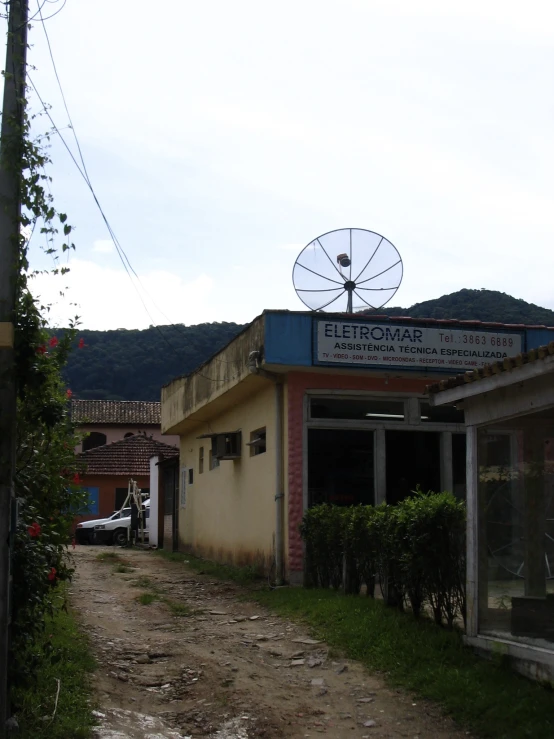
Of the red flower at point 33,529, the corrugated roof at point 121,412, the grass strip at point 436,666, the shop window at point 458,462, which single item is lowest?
the grass strip at point 436,666

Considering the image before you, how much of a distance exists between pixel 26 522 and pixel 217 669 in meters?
2.86

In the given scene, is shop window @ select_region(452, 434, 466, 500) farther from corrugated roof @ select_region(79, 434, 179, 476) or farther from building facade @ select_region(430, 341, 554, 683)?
corrugated roof @ select_region(79, 434, 179, 476)

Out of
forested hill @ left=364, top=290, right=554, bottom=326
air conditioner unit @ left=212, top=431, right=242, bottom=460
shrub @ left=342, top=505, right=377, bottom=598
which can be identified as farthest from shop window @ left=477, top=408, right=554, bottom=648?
forested hill @ left=364, top=290, right=554, bottom=326

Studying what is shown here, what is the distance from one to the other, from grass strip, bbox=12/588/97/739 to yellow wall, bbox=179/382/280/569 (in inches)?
248

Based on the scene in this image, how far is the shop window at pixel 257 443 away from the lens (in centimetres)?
1501

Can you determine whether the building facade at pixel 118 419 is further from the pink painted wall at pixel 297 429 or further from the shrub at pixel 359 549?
the shrub at pixel 359 549

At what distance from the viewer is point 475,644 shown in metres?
7.85

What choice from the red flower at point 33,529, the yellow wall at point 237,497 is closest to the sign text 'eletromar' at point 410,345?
the yellow wall at point 237,497

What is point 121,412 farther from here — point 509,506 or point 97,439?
point 509,506

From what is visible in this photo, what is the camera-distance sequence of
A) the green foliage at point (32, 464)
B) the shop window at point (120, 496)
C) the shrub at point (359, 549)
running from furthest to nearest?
the shop window at point (120, 496)
the shrub at point (359, 549)
the green foliage at point (32, 464)

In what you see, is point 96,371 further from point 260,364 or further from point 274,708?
point 274,708

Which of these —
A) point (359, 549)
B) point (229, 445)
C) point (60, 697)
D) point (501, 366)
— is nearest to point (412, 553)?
point (359, 549)

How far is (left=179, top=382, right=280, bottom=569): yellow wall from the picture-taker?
1436 centimetres

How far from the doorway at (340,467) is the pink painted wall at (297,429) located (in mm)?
497
